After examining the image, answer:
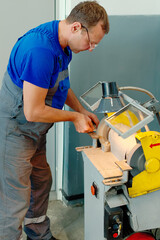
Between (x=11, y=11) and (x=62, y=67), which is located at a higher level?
(x=11, y=11)

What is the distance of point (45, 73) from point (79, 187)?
4.21 feet

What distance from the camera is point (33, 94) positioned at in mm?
1177

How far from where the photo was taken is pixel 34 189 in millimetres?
1775

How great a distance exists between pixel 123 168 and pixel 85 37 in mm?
618

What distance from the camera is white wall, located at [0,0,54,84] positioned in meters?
1.74

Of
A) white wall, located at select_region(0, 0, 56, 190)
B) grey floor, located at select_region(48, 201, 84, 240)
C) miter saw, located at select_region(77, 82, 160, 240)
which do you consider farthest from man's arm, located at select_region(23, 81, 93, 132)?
grey floor, located at select_region(48, 201, 84, 240)

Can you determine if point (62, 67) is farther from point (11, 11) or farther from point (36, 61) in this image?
point (11, 11)

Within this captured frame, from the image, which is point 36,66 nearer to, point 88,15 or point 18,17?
point 88,15

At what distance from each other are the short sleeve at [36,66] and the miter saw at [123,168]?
0.26 meters

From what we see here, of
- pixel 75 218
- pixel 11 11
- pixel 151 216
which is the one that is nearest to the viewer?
pixel 151 216

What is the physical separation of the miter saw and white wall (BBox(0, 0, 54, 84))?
74cm

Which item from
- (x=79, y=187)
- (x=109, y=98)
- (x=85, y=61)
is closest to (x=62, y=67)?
(x=109, y=98)

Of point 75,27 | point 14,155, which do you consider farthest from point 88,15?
point 14,155

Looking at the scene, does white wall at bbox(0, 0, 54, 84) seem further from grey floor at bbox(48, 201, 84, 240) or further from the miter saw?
Result: grey floor at bbox(48, 201, 84, 240)
